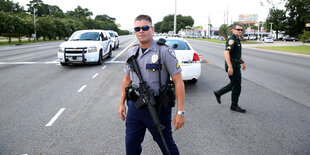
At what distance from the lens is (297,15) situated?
216ft

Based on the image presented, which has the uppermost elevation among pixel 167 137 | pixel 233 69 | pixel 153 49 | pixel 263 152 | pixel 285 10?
pixel 285 10

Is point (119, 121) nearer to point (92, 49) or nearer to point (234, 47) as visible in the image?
point (234, 47)

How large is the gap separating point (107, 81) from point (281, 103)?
5.44 metres

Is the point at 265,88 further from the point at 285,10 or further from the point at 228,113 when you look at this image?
the point at 285,10

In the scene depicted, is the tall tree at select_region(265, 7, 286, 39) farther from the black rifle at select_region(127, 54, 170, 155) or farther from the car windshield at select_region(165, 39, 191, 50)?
the black rifle at select_region(127, 54, 170, 155)

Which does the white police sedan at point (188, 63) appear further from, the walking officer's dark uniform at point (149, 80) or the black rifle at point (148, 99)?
the black rifle at point (148, 99)

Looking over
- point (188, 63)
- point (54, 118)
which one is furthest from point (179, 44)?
point (54, 118)

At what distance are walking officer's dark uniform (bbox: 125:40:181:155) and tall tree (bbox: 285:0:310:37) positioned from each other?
67.3 meters

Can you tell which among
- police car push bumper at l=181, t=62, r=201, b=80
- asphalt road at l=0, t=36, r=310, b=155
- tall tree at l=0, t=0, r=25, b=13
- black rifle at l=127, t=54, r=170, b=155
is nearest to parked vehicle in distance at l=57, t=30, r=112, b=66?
asphalt road at l=0, t=36, r=310, b=155

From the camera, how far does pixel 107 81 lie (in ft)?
27.9

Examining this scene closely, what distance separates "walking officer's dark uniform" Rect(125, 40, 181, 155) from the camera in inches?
90.0

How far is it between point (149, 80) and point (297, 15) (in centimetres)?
7639

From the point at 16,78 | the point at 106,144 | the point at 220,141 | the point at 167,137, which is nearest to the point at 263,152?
the point at 220,141

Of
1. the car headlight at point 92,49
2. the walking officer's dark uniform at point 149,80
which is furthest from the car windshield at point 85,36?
the walking officer's dark uniform at point 149,80
